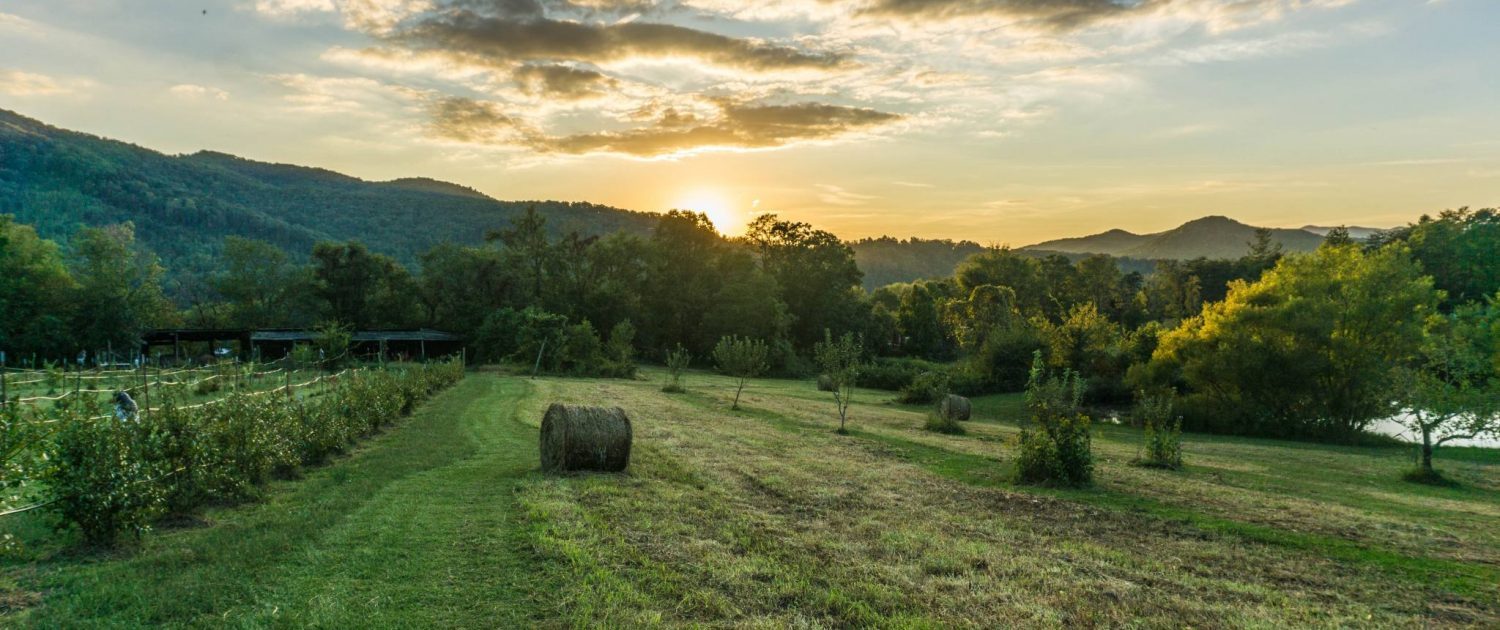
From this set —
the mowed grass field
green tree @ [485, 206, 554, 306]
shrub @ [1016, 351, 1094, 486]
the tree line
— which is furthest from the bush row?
green tree @ [485, 206, 554, 306]

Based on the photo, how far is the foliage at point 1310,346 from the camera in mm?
30438

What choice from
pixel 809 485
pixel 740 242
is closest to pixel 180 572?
pixel 809 485

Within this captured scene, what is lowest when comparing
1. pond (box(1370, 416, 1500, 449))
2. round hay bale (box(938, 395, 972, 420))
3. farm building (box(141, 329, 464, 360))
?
farm building (box(141, 329, 464, 360))

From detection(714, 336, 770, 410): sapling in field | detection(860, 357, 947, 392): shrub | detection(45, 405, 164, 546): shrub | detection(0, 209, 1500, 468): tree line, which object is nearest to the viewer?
detection(45, 405, 164, 546): shrub

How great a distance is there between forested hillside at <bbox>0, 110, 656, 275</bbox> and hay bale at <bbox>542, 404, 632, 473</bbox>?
105319 millimetres

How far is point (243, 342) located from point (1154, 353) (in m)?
72.3

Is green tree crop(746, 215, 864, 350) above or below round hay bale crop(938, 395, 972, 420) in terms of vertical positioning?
above

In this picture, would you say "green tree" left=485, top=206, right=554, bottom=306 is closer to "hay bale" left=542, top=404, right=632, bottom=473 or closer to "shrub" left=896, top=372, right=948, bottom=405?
"shrub" left=896, top=372, right=948, bottom=405

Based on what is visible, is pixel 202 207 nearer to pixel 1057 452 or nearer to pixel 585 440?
pixel 585 440

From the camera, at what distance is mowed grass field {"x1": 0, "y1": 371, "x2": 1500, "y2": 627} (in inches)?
275

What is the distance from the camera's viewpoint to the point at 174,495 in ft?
32.6

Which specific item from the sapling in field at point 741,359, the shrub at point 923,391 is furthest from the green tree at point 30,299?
the shrub at point 923,391

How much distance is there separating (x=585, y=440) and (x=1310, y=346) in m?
31.9

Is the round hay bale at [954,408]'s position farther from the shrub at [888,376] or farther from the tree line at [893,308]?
the shrub at [888,376]
